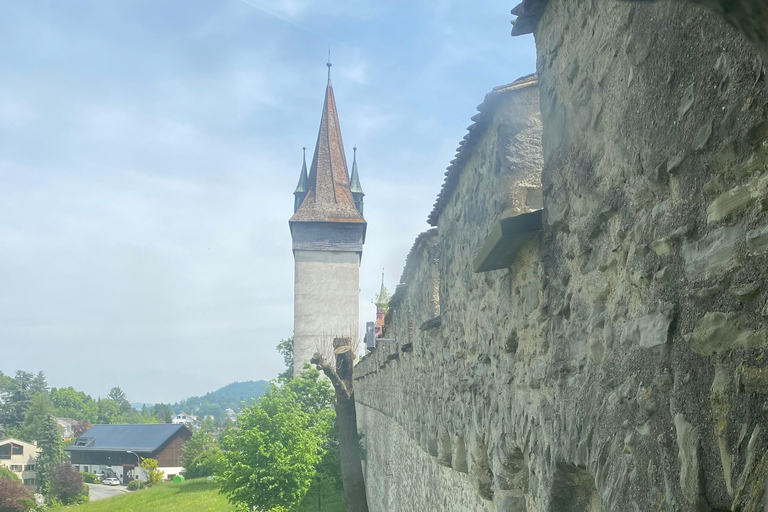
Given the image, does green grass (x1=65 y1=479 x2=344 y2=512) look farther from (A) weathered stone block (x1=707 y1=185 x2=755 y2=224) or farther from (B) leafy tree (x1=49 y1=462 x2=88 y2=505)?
→ (A) weathered stone block (x1=707 y1=185 x2=755 y2=224)

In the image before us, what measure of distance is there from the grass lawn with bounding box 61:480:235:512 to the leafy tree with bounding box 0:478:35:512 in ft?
20.5

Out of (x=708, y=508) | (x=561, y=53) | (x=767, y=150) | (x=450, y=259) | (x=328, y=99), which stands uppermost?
(x=328, y=99)

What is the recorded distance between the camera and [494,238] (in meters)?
3.31

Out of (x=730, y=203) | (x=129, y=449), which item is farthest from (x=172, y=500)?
(x=730, y=203)

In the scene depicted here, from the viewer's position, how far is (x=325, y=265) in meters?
36.6

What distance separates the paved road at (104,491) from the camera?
174 feet

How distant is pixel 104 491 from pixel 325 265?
3343cm

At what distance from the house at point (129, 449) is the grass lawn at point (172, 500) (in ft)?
56.7

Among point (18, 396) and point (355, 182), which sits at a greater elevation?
point (355, 182)

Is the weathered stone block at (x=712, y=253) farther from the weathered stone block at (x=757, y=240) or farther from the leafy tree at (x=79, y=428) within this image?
the leafy tree at (x=79, y=428)

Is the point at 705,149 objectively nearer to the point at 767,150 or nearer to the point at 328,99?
the point at 767,150

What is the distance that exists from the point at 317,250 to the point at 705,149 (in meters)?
35.2

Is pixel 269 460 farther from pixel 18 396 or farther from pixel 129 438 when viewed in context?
pixel 18 396

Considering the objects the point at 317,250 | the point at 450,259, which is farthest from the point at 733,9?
the point at 317,250
